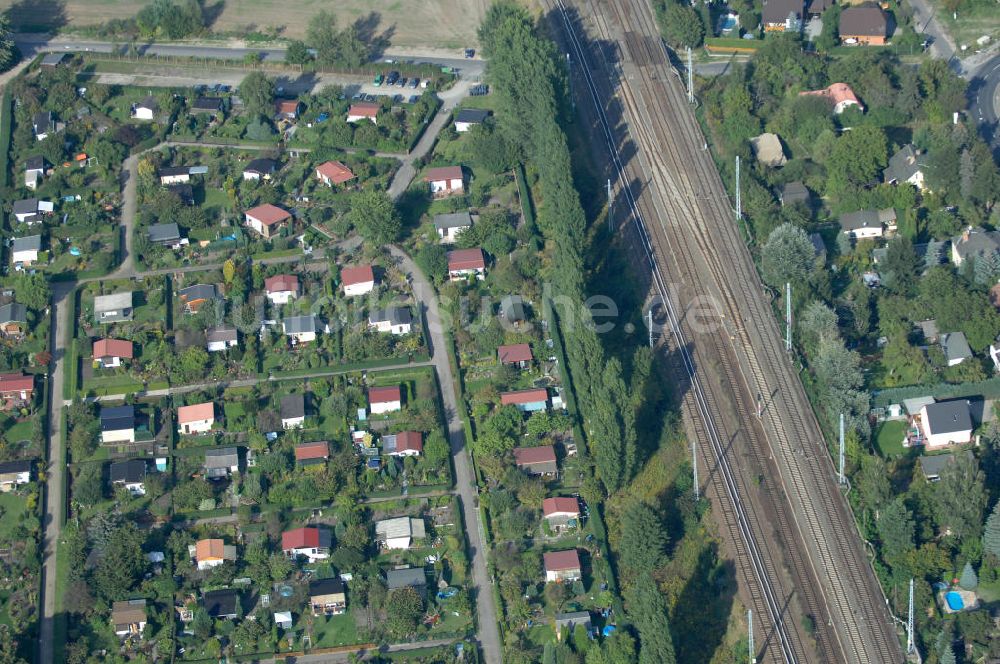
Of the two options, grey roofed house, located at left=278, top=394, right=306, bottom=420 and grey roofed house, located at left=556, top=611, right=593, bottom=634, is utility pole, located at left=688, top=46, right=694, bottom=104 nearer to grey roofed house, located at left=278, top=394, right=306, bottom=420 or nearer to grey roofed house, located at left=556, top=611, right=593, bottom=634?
grey roofed house, located at left=278, top=394, right=306, bottom=420

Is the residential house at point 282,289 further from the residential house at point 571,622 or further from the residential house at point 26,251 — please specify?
the residential house at point 571,622

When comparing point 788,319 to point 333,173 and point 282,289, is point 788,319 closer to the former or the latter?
point 282,289

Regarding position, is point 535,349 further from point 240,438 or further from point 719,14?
point 719,14

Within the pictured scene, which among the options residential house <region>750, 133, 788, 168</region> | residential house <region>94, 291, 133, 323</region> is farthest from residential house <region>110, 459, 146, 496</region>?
residential house <region>750, 133, 788, 168</region>

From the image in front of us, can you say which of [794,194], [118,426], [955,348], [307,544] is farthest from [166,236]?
[955,348]

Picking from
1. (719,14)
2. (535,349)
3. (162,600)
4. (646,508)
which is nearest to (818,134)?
(719,14)
